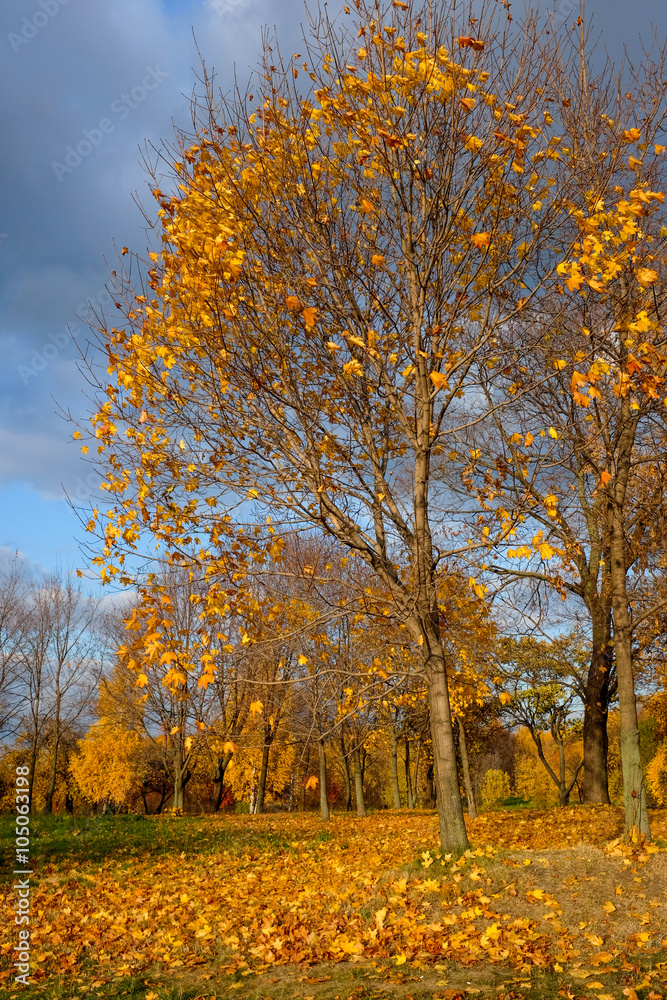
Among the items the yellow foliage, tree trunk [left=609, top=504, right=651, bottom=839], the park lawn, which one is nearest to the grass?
the park lawn

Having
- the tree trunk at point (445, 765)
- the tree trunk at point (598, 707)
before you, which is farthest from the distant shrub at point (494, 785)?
the tree trunk at point (445, 765)

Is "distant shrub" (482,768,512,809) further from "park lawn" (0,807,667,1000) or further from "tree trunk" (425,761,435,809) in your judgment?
"park lawn" (0,807,667,1000)

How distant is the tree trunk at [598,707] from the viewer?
40.2 feet

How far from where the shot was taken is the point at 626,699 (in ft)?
25.5

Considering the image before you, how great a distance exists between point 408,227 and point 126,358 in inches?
133

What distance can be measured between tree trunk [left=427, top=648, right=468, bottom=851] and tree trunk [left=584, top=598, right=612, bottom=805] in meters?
6.48

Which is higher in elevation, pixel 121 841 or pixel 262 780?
pixel 121 841

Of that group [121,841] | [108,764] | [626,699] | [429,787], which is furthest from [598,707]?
[108,764]

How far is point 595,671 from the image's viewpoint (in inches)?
496

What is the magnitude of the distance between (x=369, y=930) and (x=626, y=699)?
4479 mm

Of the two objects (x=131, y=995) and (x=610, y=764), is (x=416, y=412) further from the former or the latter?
(x=610, y=764)

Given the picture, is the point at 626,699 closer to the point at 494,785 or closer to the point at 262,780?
the point at 262,780

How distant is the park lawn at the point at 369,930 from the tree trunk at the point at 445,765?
251 mm

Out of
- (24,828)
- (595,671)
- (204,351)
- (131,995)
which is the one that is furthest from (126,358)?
(595,671)
